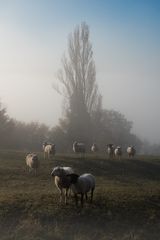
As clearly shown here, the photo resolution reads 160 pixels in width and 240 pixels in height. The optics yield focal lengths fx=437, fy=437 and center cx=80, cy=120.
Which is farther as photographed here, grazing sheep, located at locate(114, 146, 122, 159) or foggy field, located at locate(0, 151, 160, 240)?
grazing sheep, located at locate(114, 146, 122, 159)

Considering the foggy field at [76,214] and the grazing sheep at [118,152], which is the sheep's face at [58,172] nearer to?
the foggy field at [76,214]

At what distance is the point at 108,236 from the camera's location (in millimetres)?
22062

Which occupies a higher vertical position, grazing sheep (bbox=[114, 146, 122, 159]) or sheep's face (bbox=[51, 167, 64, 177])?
grazing sheep (bbox=[114, 146, 122, 159])

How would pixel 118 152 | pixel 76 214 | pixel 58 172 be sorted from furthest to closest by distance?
pixel 118 152
pixel 58 172
pixel 76 214

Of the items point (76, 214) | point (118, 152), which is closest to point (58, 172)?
point (76, 214)

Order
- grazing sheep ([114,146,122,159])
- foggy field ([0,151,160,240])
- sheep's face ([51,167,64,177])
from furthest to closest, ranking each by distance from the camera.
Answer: grazing sheep ([114,146,122,159]) → sheep's face ([51,167,64,177]) → foggy field ([0,151,160,240])

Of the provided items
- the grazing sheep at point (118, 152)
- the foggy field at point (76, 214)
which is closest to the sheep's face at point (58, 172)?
the foggy field at point (76, 214)

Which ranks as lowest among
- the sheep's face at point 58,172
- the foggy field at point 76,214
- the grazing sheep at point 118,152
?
the foggy field at point 76,214

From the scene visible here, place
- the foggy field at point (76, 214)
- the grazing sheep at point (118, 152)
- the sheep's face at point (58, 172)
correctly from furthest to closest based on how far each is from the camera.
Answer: the grazing sheep at point (118, 152), the sheep's face at point (58, 172), the foggy field at point (76, 214)

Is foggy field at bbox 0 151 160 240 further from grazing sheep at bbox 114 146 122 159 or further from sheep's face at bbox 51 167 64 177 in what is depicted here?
grazing sheep at bbox 114 146 122 159

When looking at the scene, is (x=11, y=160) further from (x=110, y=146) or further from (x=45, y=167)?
(x=110, y=146)

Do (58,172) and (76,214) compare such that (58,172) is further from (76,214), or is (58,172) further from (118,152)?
(118,152)

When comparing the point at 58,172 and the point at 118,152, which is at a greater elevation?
the point at 118,152

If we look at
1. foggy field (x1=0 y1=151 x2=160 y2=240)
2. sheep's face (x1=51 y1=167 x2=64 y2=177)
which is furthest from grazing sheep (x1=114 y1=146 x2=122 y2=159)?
sheep's face (x1=51 y1=167 x2=64 y2=177)
